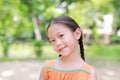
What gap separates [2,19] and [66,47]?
6.31 m

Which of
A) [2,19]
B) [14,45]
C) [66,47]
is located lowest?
[14,45]

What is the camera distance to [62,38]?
92 cm

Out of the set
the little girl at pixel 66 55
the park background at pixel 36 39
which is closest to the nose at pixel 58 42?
the little girl at pixel 66 55

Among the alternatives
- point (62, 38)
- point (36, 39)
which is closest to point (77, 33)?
point (62, 38)

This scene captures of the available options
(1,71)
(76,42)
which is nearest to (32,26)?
(1,71)

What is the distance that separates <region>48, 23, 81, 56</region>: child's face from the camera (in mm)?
918

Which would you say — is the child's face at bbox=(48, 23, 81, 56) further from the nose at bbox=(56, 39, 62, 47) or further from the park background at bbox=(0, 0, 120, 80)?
the park background at bbox=(0, 0, 120, 80)

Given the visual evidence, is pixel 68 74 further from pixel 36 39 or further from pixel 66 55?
pixel 36 39

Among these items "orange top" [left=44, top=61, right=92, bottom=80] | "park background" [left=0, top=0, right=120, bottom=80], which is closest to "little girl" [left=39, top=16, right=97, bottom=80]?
"orange top" [left=44, top=61, right=92, bottom=80]

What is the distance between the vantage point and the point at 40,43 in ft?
32.2

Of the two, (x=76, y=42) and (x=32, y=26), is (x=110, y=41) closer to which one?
(x=32, y=26)

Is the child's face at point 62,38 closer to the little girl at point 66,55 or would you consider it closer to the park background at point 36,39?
the little girl at point 66,55

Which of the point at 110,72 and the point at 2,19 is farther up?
the point at 2,19

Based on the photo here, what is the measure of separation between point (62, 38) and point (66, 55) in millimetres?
59
